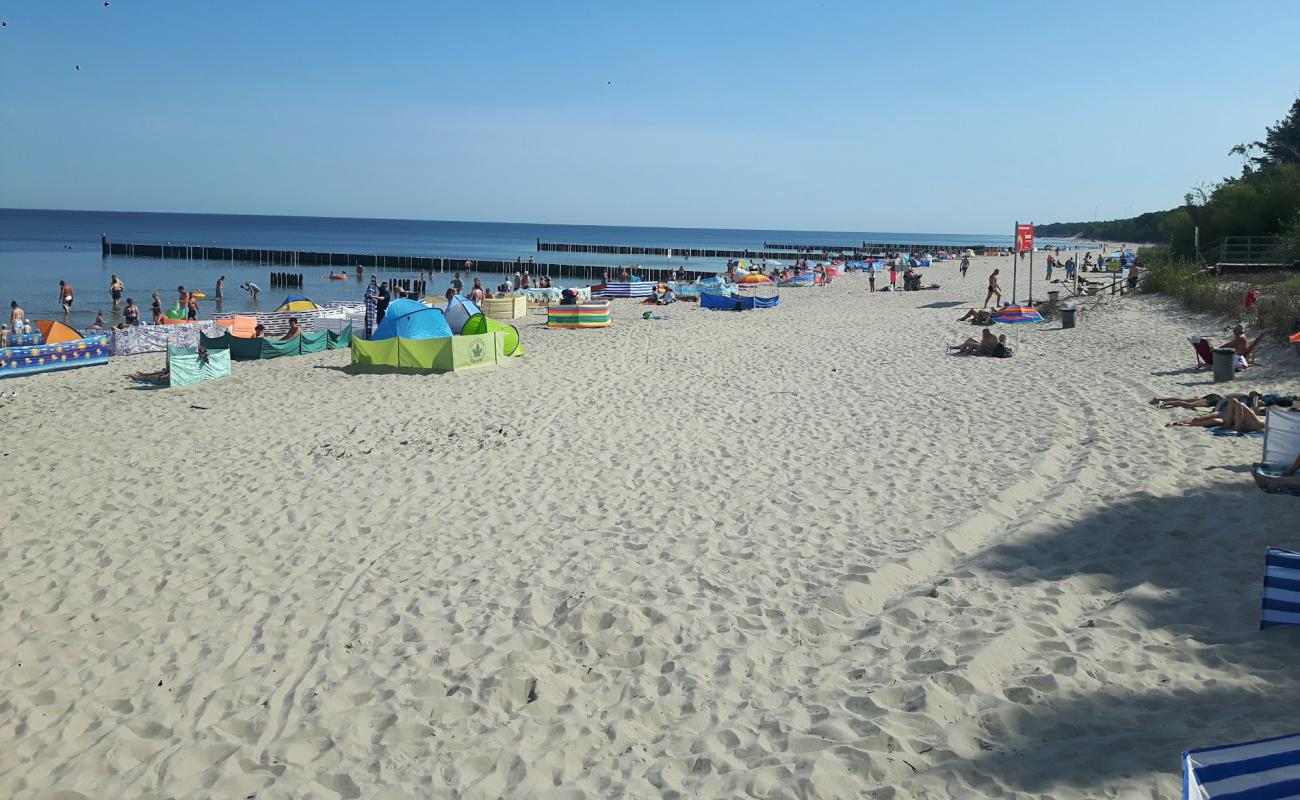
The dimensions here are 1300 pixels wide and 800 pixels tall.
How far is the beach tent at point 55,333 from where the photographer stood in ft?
53.4

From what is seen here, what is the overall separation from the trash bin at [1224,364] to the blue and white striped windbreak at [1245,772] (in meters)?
10.3

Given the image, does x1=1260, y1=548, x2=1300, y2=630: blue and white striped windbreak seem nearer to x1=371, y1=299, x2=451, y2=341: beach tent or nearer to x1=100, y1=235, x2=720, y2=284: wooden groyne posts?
x1=371, y1=299, x2=451, y2=341: beach tent

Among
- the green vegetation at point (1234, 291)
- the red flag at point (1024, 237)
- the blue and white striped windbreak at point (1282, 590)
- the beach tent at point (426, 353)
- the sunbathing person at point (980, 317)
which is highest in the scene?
the red flag at point (1024, 237)

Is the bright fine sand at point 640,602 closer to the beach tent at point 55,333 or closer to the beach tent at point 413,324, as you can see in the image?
the beach tent at point 413,324

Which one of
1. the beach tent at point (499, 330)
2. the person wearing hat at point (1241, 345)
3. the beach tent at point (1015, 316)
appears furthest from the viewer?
the beach tent at point (1015, 316)

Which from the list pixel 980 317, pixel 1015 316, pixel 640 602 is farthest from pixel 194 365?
pixel 980 317

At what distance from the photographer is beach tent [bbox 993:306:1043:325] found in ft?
62.6

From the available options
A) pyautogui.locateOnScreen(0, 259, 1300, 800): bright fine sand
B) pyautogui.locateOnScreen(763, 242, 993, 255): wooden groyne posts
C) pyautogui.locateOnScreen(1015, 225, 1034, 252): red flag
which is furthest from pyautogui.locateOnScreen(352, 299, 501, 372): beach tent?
pyautogui.locateOnScreen(763, 242, 993, 255): wooden groyne posts

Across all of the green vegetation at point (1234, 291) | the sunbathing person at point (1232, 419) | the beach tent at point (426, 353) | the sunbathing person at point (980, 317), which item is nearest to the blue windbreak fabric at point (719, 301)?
the sunbathing person at point (980, 317)

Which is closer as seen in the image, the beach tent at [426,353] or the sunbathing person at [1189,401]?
the sunbathing person at [1189,401]

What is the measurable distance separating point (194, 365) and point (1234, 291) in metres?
19.2

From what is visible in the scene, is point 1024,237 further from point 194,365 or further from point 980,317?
point 194,365

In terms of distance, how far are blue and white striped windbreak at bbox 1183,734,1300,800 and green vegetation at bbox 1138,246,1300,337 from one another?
12.4 meters

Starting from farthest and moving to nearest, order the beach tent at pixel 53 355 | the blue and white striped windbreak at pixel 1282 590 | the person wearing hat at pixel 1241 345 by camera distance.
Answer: the beach tent at pixel 53 355
the person wearing hat at pixel 1241 345
the blue and white striped windbreak at pixel 1282 590
